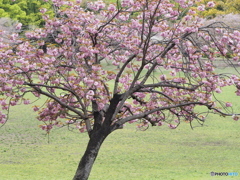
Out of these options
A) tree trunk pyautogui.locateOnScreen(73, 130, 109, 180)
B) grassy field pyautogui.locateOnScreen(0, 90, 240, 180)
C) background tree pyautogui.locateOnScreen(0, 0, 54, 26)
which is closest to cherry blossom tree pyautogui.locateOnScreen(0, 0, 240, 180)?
tree trunk pyautogui.locateOnScreen(73, 130, 109, 180)

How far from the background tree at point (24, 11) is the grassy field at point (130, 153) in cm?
3060

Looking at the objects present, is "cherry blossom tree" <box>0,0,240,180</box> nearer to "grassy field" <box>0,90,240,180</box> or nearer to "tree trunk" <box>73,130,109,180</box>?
"tree trunk" <box>73,130,109,180</box>

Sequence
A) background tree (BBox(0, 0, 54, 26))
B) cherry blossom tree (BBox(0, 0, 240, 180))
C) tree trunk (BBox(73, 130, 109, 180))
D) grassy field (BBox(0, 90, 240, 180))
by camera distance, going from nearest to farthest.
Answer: cherry blossom tree (BBox(0, 0, 240, 180))
tree trunk (BBox(73, 130, 109, 180))
grassy field (BBox(0, 90, 240, 180))
background tree (BBox(0, 0, 54, 26))

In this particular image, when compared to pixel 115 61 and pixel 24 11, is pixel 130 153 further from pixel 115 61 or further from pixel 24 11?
pixel 24 11

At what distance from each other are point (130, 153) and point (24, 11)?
3956 cm

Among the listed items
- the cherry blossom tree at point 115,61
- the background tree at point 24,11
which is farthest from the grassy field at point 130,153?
the background tree at point 24,11

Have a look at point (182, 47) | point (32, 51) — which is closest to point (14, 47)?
point (32, 51)

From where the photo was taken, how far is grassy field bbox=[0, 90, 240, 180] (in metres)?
12.7

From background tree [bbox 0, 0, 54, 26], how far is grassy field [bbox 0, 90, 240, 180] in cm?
3060

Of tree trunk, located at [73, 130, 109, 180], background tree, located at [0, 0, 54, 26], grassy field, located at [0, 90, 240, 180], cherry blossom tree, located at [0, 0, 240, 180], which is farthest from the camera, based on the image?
background tree, located at [0, 0, 54, 26]

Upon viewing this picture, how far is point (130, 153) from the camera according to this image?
15.3m

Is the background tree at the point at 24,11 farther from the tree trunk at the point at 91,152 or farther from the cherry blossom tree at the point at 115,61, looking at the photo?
the tree trunk at the point at 91,152

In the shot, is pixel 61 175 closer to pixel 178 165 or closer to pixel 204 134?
pixel 178 165

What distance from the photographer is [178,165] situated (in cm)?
1379
